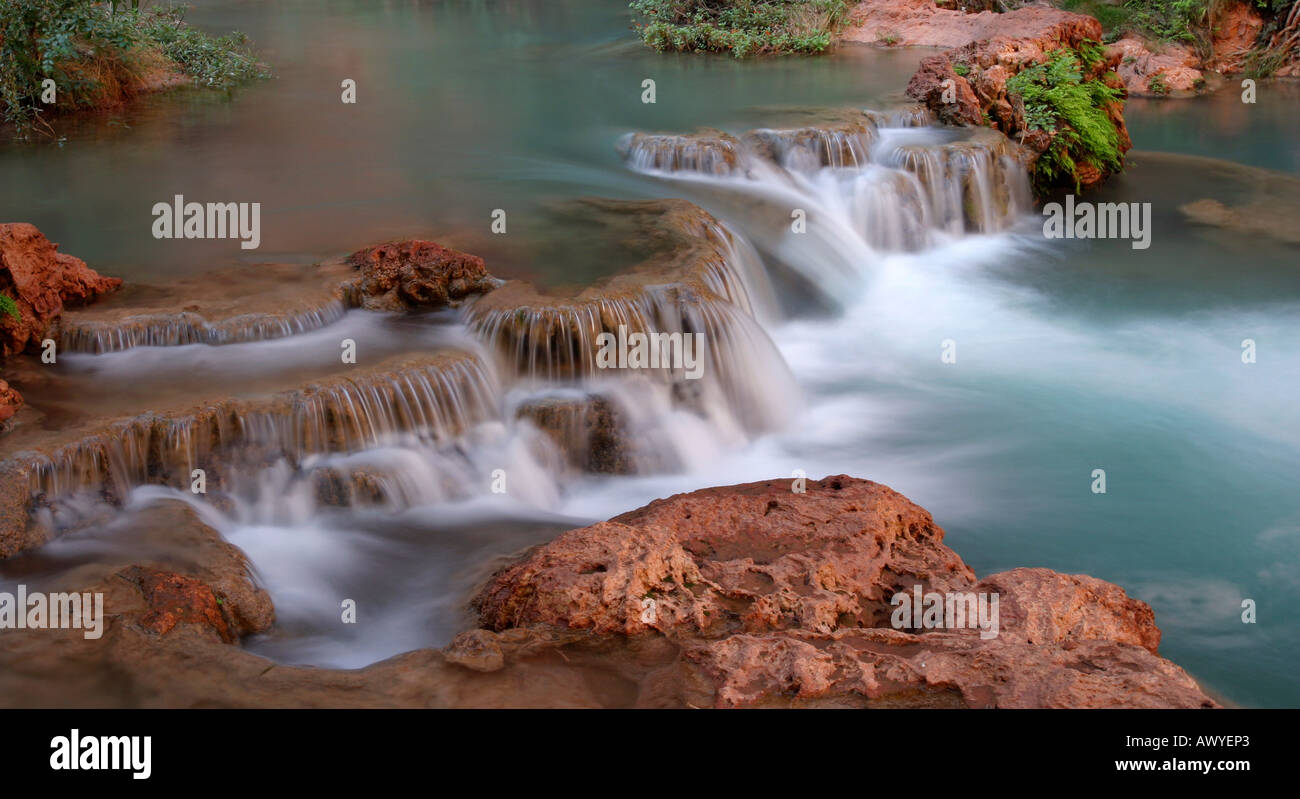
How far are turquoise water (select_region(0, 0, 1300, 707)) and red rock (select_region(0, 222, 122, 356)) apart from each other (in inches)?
30.4

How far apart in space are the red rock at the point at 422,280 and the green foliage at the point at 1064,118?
8.54 metres

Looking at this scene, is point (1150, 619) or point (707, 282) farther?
point (707, 282)

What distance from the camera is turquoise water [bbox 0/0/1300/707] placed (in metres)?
6.76

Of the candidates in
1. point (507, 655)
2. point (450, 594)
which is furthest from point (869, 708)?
point (450, 594)

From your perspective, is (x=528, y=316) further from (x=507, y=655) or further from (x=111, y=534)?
(x=507, y=655)

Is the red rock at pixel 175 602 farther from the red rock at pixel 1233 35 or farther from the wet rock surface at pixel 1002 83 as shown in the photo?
the red rock at pixel 1233 35

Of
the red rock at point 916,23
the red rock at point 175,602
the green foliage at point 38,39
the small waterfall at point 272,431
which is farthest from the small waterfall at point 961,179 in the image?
the red rock at point 175,602

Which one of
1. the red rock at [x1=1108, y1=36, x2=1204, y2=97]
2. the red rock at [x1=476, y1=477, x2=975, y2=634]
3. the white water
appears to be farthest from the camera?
the red rock at [x1=1108, y1=36, x2=1204, y2=97]

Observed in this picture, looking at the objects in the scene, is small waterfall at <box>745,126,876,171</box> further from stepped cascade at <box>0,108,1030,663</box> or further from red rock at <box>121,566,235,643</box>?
red rock at <box>121,566,235,643</box>

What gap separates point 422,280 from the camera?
26.8 ft

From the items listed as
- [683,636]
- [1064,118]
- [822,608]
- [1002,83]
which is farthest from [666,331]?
[1064,118]

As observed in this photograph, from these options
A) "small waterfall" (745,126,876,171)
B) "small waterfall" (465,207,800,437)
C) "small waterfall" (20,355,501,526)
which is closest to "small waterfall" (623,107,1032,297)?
"small waterfall" (745,126,876,171)

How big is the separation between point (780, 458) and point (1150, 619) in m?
3.50

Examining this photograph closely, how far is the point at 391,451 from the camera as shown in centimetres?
667
